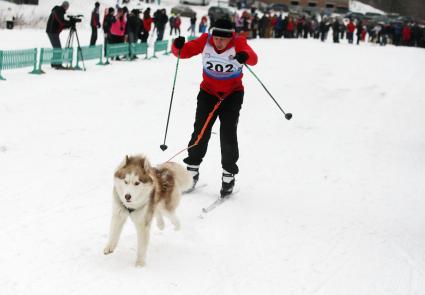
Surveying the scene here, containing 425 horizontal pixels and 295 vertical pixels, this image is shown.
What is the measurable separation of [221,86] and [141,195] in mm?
2349

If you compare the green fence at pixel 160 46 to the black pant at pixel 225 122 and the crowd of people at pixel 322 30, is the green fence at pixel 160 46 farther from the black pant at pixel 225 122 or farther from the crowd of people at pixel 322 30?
the black pant at pixel 225 122

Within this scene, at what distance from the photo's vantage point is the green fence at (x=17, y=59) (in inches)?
494

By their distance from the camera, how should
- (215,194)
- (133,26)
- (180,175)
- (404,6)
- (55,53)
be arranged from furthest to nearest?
1. (404,6)
2. (133,26)
3. (55,53)
4. (215,194)
5. (180,175)

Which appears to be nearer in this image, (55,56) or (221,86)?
(221,86)

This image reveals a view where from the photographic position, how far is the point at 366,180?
25.9 ft

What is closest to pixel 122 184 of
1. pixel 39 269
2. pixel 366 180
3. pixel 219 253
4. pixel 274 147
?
pixel 39 269

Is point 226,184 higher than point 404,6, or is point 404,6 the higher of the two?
point 404,6

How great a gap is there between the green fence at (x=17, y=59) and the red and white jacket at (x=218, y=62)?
24.0 ft

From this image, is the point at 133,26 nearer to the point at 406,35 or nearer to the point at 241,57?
the point at 241,57

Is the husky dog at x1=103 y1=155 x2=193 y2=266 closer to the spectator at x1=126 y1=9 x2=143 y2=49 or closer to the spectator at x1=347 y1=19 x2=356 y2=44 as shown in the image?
the spectator at x1=126 y1=9 x2=143 y2=49

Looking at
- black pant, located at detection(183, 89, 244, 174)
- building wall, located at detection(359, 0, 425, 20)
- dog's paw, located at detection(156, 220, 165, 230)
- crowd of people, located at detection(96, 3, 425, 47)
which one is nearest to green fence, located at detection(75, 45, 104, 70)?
black pant, located at detection(183, 89, 244, 174)

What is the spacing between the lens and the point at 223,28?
592cm

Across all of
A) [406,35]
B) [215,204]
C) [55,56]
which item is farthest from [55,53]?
[406,35]

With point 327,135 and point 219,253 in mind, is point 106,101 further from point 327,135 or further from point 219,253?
point 219,253
